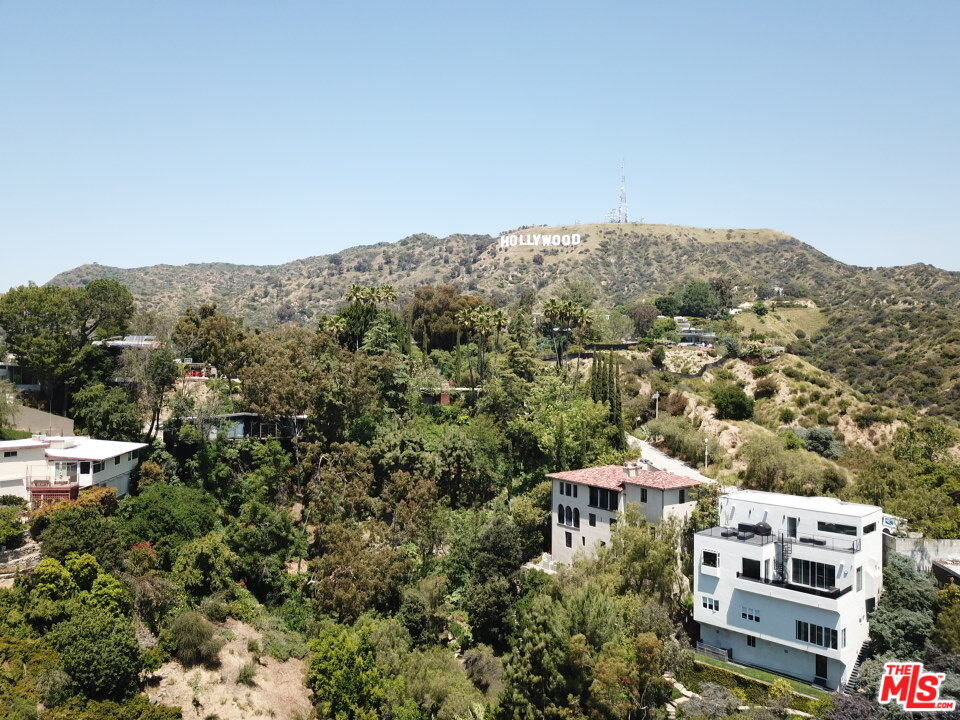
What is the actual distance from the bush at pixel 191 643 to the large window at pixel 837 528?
100 ft

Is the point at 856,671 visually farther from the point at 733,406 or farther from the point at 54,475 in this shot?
the point at 54,475

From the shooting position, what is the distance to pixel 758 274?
6791 inches

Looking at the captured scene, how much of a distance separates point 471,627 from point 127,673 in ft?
56.9

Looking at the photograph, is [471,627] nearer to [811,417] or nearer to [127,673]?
[127,673]

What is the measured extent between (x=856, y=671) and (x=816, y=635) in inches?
101

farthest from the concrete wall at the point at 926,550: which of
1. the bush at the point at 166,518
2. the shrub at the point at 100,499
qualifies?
the shrub at the point at 100,499

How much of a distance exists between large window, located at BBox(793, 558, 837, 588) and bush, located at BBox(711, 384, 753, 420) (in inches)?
1048

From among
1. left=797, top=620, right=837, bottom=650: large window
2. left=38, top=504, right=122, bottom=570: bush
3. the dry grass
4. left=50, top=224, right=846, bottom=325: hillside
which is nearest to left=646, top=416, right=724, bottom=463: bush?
left=797, top=620, right=837, bottom=650: large window

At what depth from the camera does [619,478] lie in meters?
46.8

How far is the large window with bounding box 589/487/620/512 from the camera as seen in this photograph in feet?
150

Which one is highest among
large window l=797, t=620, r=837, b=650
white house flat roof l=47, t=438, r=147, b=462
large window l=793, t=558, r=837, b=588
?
white house flat roof l=47, t=438, r=147, b=462

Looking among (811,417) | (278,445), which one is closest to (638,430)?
(811,417)

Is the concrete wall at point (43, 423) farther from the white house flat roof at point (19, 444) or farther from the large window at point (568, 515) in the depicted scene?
the large window at point (568, 515)

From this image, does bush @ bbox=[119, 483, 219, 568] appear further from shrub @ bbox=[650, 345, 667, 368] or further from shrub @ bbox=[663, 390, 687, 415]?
shrub @ bbox=[650, 345, 667, 368]
